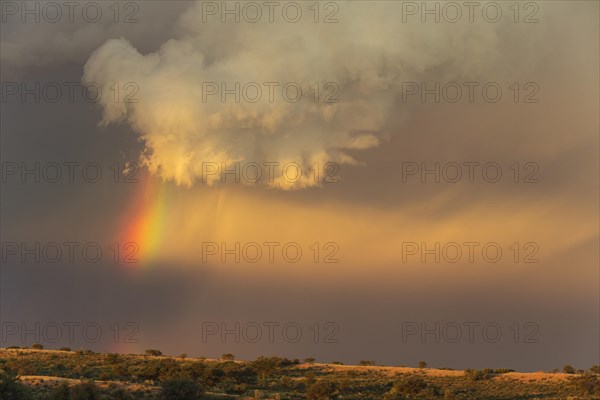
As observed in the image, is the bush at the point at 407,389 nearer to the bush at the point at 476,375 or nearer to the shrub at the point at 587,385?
the bush at the point at 476,375

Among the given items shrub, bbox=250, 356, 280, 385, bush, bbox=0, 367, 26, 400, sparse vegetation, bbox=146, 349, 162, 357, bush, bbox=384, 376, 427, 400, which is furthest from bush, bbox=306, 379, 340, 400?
sparse vegetation, bbox=146, 349, 162, 357

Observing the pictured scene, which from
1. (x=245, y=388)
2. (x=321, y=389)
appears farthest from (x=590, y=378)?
(x=245, y=388)

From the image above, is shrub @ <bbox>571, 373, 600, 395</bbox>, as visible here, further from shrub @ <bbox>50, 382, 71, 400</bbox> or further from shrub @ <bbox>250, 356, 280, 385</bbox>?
shrub @ <bbox>50, 382, 71, 400</bbox>

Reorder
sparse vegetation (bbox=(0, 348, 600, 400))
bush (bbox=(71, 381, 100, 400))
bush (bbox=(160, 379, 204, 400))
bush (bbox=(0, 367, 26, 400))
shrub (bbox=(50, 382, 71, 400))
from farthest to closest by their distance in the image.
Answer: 1. sparse vegetation (bbox=(0, 348, 600, 400))
2. bush (bbox=(160, 379, 204, 400))
3. shrub (bbox=(50, 382, 71, 400))
4. bush (bbox=(0, 367, 26, 400))
5. bush (bbox=(71, 381, 100, 400))

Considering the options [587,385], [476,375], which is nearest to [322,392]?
[476,375]

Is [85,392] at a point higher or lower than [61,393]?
higher

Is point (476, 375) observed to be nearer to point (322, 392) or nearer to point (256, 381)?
point (322, 392)

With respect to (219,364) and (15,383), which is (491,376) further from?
(15,383)

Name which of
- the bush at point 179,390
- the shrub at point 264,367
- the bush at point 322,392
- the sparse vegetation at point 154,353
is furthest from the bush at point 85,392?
the sparse vegetation at point 154,353
